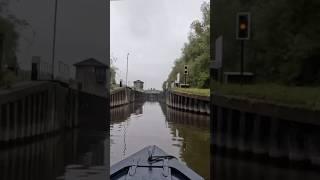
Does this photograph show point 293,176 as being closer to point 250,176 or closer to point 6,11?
point 250,176

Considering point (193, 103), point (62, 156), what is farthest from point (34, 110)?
point (193, 103)

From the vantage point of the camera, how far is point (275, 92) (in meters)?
17.3

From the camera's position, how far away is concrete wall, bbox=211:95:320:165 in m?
16.5

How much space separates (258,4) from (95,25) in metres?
5.48

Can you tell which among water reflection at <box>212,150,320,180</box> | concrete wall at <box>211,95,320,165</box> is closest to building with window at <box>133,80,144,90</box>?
concrete wall at <box>211,95,320,165</box>

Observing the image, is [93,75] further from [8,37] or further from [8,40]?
[8,37]

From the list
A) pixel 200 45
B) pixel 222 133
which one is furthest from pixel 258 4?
pixel 200 45

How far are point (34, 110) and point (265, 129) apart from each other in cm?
865

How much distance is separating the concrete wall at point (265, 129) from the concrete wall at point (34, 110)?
4.60 metres

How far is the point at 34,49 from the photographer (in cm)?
1862

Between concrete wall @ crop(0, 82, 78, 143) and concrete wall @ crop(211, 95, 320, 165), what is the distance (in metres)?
4.60

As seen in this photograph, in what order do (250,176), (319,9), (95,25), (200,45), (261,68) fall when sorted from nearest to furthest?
(95,25) → (250,176) → (261,68) → (319,9) → (200,45)

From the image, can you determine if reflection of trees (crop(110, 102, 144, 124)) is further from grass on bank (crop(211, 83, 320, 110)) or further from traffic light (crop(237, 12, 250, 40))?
traffic light (crop(237, 12, 250, 40))

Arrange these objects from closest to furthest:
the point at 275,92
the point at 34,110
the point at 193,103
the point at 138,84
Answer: the point at 275,92 → the point at 34,110 → the point at 193,103 → the point at 138,84
